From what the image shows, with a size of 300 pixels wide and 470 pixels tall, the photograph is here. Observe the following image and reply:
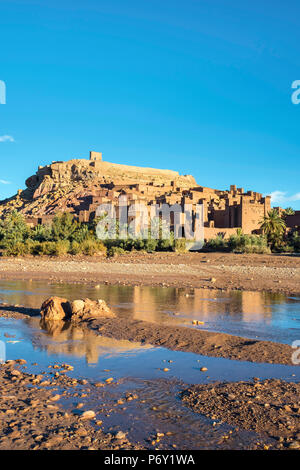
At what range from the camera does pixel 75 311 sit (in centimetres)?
877

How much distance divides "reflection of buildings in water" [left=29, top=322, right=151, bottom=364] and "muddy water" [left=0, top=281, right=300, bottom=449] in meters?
0.01

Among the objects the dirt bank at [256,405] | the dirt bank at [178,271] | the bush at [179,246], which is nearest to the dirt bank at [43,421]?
the dirt bank at [256,405]

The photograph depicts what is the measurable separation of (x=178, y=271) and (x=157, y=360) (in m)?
14.1

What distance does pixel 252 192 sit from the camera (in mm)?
61250

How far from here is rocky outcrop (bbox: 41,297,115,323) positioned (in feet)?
28.6

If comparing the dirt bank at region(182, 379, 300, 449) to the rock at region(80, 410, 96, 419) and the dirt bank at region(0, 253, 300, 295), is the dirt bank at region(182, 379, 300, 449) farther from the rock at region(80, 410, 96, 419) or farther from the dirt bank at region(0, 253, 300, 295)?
the dirt bank at region(0, 253, 300, 295)

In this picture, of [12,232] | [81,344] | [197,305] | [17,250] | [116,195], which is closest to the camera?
[81,344]

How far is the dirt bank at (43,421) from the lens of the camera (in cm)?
334

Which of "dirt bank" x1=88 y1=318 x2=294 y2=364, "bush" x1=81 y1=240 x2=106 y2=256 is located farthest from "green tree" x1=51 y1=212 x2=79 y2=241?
"dirt bank" x1=88 y1=318 x2=294 y2=364

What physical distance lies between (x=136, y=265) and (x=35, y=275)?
576 centimetres

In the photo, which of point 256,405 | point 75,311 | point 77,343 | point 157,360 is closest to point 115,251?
point 75,311

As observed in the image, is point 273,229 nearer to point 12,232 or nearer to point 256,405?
point 12,232

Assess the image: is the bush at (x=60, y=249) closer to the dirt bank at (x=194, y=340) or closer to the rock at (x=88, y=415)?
the dirt bank at (x=194, y=340)

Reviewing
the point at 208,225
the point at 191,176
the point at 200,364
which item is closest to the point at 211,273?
the point at 200,364
